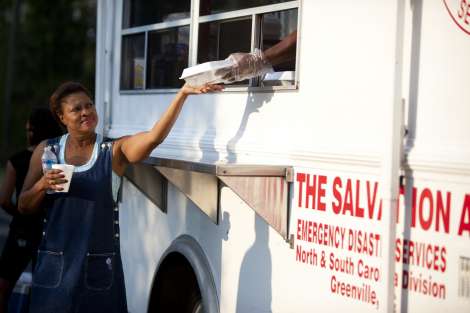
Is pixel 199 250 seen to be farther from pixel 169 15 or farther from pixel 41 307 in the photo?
pixel 169 15

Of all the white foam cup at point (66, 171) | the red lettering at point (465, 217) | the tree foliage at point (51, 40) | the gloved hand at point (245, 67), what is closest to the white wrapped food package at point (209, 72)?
the gloved hand at point (245, 67)

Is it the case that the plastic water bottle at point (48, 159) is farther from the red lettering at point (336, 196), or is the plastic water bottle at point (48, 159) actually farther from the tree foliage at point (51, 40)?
the tree foliage at point (51, 40)

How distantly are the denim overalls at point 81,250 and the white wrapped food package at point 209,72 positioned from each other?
58 centimetres

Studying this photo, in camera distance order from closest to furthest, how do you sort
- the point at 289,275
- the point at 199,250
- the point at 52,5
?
1. the point at 289,275
2. the point at 199,250
3. the point at 52,5

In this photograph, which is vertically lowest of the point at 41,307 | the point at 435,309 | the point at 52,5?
the point at 41,307

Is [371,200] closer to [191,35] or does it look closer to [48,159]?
[48,159]

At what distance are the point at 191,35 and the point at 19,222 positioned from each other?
6.28 feet

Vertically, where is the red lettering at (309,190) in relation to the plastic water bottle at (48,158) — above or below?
below

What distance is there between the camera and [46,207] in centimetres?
516

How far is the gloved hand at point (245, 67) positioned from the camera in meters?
4.79

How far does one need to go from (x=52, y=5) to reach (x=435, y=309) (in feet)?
113

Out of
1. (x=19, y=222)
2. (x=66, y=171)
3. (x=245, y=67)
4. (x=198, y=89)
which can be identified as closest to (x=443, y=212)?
(x=245, y=67)

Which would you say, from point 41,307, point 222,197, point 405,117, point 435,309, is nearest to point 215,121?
point 222,197

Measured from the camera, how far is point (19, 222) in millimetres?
6551
